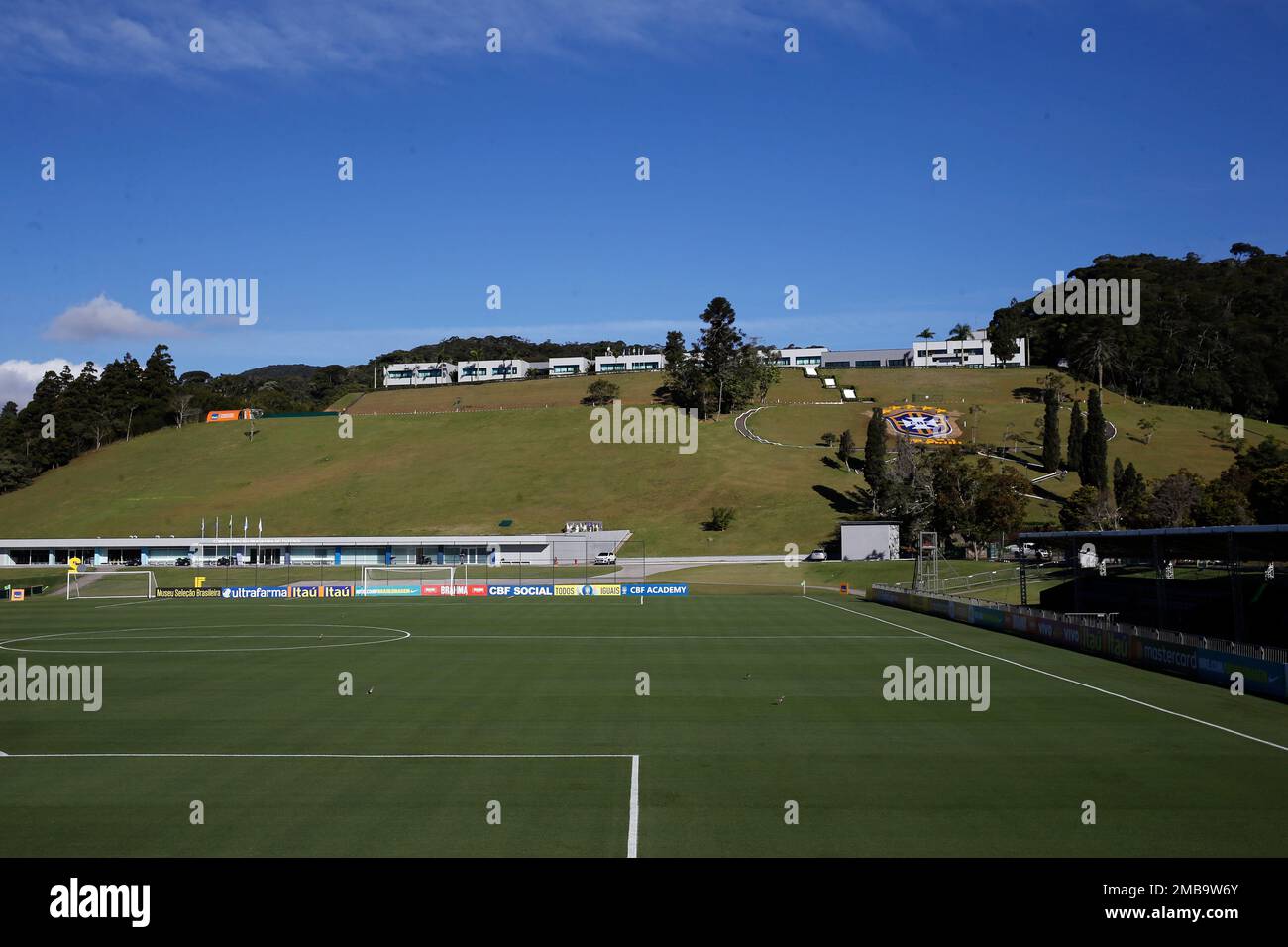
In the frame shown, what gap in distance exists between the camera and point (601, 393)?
552 ft

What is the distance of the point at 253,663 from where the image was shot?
104ft

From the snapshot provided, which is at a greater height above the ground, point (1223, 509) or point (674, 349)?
point (674, 349)

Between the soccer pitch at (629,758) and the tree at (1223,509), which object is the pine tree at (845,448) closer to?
the tree at (1223,509)

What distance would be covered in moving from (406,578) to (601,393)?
92123 mm

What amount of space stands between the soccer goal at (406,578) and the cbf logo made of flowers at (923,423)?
71.4 m

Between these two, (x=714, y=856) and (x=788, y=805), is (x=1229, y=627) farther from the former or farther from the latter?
(x=714, y=856)

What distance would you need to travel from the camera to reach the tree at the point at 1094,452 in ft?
352

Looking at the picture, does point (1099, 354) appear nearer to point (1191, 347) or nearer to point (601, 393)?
point (1191, 347)

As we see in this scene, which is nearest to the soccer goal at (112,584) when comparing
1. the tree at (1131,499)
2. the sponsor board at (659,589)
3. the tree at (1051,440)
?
the sponsor board at (659,589)

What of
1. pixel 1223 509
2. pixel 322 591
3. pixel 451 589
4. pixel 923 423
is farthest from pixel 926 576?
pixel 923 423

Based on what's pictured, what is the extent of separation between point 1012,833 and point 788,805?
10.2 feet

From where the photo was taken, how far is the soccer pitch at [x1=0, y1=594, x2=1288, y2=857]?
13.4 meters

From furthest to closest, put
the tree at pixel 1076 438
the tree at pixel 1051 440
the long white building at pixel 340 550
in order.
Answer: the tree at pixel 1051 440
the tree at pixel 1076 438
the long white building at pixel 340 550
